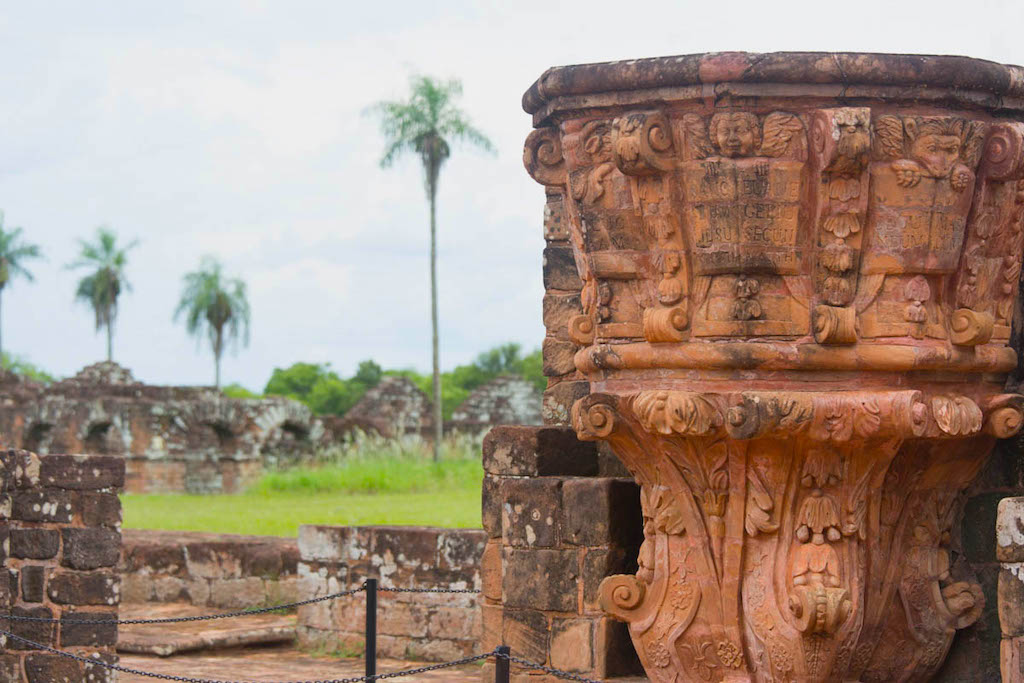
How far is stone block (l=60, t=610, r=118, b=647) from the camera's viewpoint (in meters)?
7.66

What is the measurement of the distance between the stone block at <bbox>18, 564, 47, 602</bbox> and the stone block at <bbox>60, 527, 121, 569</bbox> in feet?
0.46

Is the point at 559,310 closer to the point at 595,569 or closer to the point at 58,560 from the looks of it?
the point at 595,569

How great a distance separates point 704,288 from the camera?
5207 millimetres

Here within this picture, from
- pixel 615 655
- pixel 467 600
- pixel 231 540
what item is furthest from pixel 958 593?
pixel 231 540

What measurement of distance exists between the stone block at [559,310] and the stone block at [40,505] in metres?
2.94

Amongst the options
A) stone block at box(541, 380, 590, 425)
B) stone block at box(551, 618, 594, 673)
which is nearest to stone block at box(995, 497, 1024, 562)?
stone block at box(551, 618, 594, 673)

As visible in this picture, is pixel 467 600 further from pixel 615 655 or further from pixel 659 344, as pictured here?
pixel 659 344

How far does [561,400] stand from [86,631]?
3010 mm

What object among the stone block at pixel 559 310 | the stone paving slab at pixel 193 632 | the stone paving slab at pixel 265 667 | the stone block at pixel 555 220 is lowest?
the stone paving slab at pixel 265 667

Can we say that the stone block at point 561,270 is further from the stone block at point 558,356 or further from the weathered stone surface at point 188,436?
the weathered stone surface at point 188,436

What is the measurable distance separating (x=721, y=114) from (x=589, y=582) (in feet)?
6.27

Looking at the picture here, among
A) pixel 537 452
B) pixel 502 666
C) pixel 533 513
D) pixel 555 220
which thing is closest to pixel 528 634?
pixel 533 513

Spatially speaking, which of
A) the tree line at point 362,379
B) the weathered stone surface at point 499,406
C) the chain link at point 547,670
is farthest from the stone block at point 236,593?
the tree line at point 362,379

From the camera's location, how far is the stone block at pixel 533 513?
234 inches
